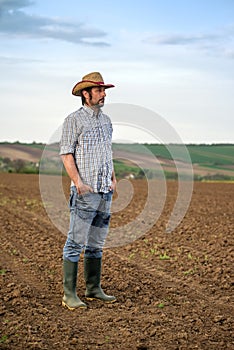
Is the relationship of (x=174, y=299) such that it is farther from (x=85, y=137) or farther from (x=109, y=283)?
(x=85, y=137)

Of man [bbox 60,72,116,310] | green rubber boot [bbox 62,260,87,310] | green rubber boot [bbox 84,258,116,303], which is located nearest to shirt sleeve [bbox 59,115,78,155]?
man [bbox 60,72,116,310]

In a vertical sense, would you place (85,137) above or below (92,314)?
above

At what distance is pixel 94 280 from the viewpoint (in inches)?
269

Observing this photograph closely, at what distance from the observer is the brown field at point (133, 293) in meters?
5.71

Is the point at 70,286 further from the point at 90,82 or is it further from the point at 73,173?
the point at 90,82

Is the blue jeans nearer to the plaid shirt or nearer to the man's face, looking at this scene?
the plaid shirt

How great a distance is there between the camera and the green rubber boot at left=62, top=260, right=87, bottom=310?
21.4 ft

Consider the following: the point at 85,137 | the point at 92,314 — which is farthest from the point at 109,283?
the point at 85,137

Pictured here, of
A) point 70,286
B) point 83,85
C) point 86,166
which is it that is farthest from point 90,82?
point 70,286

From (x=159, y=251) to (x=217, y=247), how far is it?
0.96 m

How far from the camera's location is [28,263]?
900 cm

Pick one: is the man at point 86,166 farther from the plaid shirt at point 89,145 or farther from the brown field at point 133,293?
the brown field at point 133,293

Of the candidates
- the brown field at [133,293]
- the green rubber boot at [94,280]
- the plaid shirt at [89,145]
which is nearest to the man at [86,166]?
the plaid shirt at [89,145]

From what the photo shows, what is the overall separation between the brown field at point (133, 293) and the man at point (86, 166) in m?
0.52
